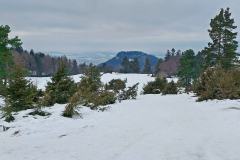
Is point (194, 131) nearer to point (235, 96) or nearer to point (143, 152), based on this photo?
point (143, 152)

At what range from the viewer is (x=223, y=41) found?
51.4 m

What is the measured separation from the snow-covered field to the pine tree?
3626cm

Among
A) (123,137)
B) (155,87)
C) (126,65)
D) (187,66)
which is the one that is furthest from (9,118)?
(126,65)

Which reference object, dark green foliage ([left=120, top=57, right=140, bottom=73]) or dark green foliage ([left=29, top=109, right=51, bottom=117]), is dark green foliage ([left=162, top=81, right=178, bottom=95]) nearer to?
dark green foliage ([left=29, top=109, right=51, bottom=117])

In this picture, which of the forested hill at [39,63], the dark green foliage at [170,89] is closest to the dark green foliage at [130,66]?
the forested hill at [39,63]

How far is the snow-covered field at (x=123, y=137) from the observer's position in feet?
28.5

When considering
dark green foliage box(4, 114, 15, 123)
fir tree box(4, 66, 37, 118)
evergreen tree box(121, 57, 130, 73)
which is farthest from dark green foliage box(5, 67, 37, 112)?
evergreen tree box(121, 57, 130, 73)

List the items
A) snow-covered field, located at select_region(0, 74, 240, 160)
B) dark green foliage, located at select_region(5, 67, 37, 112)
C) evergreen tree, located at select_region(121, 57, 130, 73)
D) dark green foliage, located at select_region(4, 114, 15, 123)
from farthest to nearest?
evergreen tree, located at select_region(121, 57, 130, 73)
dark green foliage, located at select_region(5, 67, 37, 112)
dark green foliage, located at select_region(4, 114, 15, 123)
snow-covered field, located at select_region(0, 74, 240, 160)

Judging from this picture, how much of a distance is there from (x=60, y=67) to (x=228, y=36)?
3398 cm

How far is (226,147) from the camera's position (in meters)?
9.37

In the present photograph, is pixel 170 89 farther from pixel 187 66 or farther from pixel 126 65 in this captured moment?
pixel 126 65

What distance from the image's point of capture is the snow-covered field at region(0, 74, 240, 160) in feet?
28.5

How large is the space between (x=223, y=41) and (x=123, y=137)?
43.2 meters

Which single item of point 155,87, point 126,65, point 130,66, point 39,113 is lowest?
point 155,87
